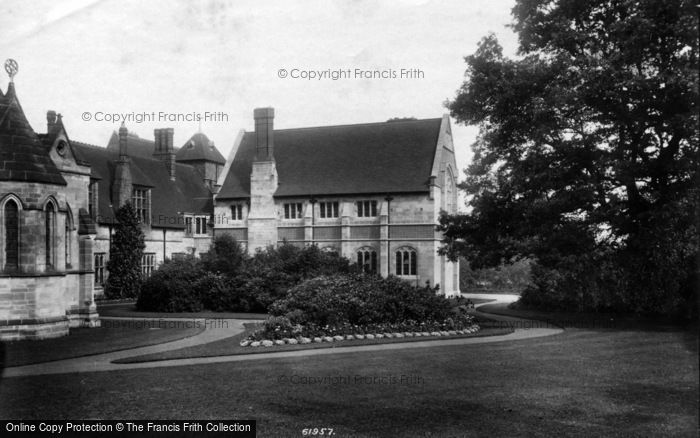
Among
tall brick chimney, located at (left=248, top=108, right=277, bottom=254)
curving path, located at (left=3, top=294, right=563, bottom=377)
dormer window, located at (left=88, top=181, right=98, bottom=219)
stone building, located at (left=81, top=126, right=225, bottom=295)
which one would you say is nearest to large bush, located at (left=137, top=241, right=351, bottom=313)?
curving path, located at (left=3, top=294, right=563, bottom=377)

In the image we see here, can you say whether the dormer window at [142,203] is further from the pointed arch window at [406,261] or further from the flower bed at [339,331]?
the flower bed at [339,331]

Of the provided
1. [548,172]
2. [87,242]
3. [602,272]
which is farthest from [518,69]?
[87,242]

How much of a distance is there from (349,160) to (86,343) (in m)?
27.7

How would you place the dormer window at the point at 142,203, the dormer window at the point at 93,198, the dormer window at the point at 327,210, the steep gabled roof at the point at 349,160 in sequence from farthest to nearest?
the dormer window at the point at 327,210 < the steep gabled roof at the point at 349,160 < the dormer window at the point at 142,203 < the dormer window at the point at 93,198

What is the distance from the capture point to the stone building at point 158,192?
122 ft

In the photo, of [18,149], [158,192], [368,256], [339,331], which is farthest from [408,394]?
[158,192]

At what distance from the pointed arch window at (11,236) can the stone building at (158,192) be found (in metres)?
17.1

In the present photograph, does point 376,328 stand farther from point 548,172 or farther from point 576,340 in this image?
point 548,172

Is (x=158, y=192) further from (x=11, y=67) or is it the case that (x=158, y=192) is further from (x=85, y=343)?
(x=85, y=343)

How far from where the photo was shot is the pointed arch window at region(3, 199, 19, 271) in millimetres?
16562

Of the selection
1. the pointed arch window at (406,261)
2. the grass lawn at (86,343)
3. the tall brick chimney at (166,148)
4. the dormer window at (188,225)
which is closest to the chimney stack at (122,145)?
the dormer window at (188,225)

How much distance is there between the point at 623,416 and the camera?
29.6 ft

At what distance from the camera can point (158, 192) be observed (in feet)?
142

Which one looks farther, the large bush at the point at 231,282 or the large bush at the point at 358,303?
the large bush at the point at 231,282
